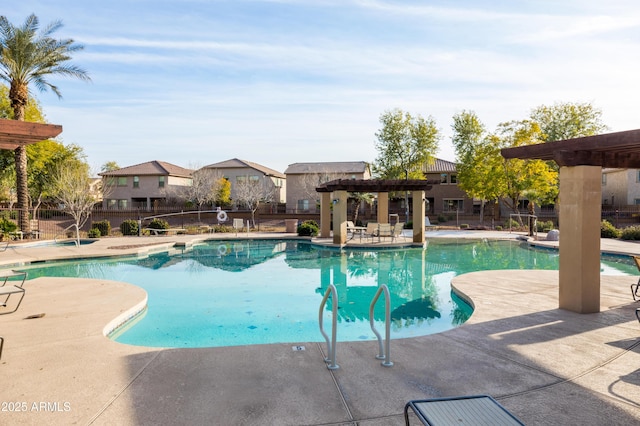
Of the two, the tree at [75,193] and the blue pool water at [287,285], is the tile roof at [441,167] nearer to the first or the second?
the blue pool water at [287,285]

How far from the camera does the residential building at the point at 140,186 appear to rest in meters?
45.9

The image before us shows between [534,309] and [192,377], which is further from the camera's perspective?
[534,309]

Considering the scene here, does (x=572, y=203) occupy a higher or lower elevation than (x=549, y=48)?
lower

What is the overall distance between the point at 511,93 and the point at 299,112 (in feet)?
36.4

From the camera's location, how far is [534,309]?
7.21 m

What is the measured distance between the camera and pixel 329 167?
153 ft

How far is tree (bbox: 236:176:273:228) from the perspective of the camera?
36812 mm

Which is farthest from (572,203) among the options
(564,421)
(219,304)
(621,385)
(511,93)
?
(511,93)

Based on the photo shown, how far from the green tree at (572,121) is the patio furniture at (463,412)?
114 feet

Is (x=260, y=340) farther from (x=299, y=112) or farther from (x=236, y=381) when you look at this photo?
(x=299, y=112)

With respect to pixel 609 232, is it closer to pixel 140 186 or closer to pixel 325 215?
pixel 325 215

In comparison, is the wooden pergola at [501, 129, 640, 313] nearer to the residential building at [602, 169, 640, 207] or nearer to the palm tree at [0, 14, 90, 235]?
the palm tree at [0, 14, 90, 235]

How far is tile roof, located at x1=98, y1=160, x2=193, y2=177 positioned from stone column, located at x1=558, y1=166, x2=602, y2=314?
4471 cm

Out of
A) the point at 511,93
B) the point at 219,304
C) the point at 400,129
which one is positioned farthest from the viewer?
the point at 400,129
